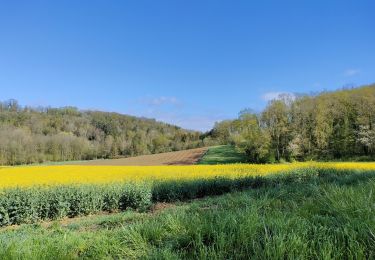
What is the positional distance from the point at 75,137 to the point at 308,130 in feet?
220

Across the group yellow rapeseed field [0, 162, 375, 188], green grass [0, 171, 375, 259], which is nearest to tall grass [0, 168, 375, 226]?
yellow rapeseed field [0, 162, 375, 188]

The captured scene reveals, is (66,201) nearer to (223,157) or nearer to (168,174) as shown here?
(168,174)

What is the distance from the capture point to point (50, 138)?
90.1 meters

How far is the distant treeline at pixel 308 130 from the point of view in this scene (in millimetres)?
47719

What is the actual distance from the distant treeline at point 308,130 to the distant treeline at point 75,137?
5271cm

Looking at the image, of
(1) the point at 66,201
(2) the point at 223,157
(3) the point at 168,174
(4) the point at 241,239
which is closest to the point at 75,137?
(2) the point at 223,157

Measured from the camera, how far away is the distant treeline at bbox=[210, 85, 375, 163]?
4772 centimetres

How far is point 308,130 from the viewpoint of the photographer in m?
50.9

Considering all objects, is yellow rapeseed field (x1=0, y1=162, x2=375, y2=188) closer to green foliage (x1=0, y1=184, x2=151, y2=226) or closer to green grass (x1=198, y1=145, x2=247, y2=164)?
green foliage (x1=0, y1=184, x2=151, y2=226)

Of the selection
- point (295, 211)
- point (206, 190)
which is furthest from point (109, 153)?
point (295, 211)

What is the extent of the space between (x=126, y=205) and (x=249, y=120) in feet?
130

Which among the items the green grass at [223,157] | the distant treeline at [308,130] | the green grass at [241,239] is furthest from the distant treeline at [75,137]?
the green grass at [241,239]

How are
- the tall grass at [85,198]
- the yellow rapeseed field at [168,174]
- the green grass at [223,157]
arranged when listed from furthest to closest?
the green grass at [223,157] → the yellow rapeseed field at [168,174] → the tall grass at [85,198]

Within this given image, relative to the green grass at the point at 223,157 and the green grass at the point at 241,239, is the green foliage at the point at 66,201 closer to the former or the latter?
the green grass at the point at 241,239
